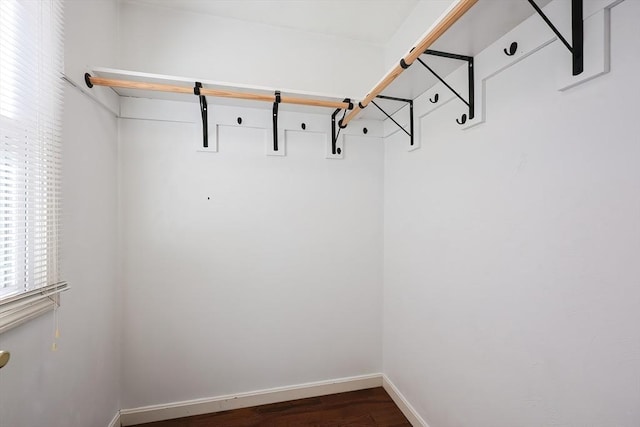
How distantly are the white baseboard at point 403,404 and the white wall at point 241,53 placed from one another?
2.08 m

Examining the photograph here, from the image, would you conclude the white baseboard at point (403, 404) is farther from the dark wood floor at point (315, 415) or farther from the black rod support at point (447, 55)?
the black rod support at point (447, 55)

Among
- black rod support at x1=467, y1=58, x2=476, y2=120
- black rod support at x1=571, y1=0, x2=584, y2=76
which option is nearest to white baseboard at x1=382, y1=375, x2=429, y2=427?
black rod support at x1=467, y1=58, x2=476, y2=120

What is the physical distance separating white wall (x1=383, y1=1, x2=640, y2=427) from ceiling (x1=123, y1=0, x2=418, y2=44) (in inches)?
30.7

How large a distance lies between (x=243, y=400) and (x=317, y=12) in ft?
8.62

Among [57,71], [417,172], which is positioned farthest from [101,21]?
[417,172]

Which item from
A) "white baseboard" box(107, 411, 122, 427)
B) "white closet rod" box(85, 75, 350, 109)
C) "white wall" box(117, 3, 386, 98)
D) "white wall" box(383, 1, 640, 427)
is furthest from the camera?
"white wall" box(117, 3, 386, 98)

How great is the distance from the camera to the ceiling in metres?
1.63

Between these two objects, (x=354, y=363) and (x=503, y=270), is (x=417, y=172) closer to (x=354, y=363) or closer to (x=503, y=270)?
(x=503, y=270)

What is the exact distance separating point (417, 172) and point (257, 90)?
1080mm

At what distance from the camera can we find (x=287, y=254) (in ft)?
6.18

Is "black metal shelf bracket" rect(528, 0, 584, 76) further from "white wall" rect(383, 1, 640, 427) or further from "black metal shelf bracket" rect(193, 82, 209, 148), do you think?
"black metal shelf bracket" rect(193, 82, 209, 148)

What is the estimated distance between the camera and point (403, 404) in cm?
176

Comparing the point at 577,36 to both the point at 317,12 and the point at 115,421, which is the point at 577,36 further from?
the point at 115,421

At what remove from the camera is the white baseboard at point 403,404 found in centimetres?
160
